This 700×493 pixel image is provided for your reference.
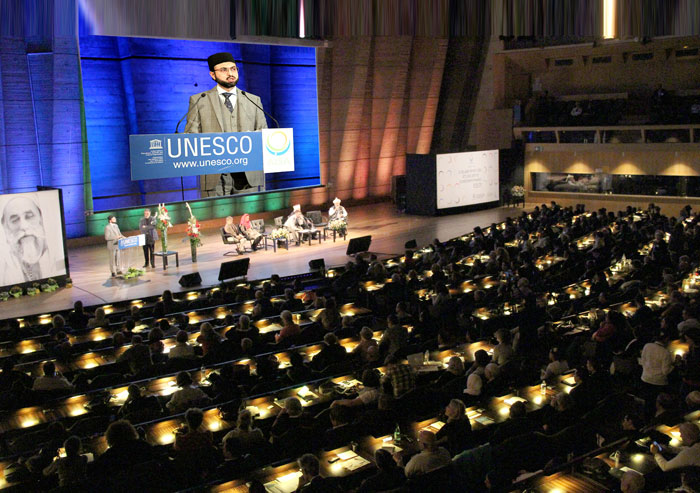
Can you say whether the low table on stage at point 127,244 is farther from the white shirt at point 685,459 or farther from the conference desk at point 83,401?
the white shirt at point 685,459

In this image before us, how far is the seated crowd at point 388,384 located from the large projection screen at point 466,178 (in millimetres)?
11746

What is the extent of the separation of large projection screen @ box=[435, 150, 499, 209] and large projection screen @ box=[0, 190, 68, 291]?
525 inches

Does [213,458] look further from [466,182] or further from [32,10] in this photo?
[466,182]

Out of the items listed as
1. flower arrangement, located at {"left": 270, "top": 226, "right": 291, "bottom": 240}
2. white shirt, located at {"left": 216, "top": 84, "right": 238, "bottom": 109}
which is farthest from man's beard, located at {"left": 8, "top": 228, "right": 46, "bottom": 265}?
white shirt, located at {"left": 216, "top": 84, "right": 238, "bottom": 109}

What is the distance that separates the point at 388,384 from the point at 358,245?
9941mm

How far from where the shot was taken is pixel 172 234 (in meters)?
22.1

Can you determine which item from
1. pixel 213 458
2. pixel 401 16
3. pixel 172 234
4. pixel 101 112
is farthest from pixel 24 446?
pixel 101 112

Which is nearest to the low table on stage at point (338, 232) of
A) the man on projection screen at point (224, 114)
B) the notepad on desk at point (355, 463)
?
the man on projection screen at point (224, 114)

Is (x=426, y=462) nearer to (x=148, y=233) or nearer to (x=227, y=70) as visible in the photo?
(x=148, y=233)

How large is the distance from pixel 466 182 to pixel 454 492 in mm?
20921

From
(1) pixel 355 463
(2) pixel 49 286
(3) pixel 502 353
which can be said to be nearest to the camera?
(1) pixel 355 463

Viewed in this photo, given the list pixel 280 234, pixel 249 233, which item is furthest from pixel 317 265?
pixel 249 233

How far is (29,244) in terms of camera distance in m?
14.8

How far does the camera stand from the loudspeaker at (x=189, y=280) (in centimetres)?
1485
